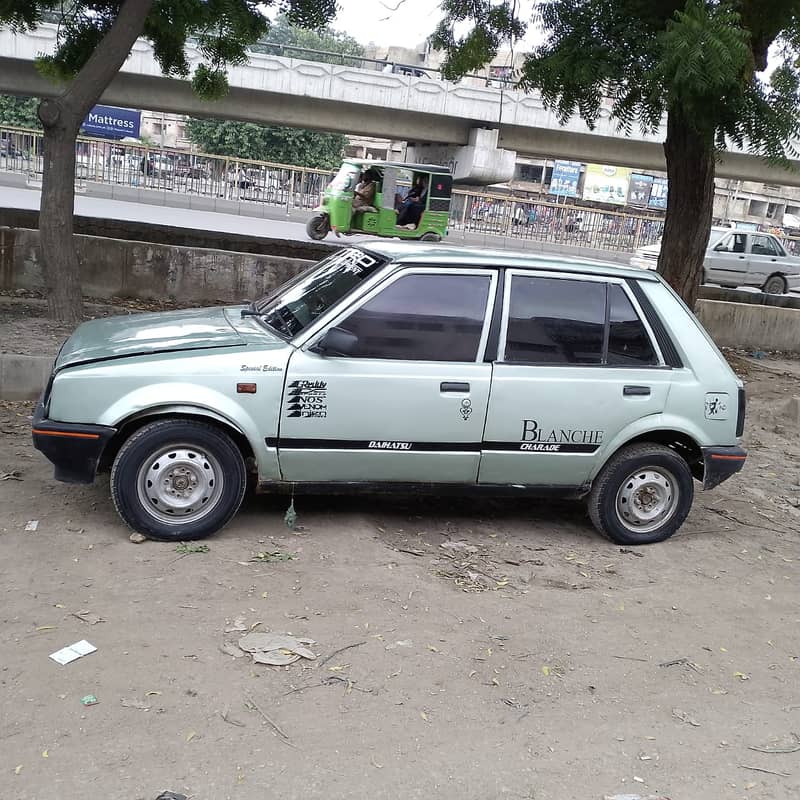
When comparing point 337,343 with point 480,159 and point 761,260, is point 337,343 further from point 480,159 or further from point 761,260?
point 480,159

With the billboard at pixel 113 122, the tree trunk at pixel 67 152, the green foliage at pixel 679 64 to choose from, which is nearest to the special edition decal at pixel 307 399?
the green foliage at pixel 679 64

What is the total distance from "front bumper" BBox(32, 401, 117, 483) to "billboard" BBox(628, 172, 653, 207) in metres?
75.3

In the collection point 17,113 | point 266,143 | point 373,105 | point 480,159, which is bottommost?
point 480,159

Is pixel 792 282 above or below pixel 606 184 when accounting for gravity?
below

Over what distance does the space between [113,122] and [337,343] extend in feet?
141

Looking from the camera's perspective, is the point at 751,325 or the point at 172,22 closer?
the point at 172,22

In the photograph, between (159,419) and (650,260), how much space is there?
2236 cm

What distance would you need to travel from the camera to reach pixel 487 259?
552 centimetres

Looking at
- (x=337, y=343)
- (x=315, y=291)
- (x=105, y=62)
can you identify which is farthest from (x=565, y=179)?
(x=337, y=343)

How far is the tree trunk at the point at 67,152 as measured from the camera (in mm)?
9102

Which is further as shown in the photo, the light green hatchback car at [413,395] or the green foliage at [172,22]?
the green foliage at [172,22]

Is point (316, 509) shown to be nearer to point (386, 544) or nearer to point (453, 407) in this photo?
point (386, 544)

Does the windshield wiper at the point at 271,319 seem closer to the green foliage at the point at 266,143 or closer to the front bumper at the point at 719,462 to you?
the front bumper at the point at 719,462

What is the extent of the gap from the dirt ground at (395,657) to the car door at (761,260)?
2054cm
